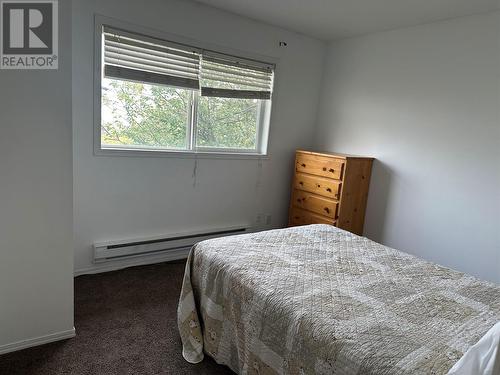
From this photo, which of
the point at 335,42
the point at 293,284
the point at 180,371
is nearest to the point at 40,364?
the point at 180,371

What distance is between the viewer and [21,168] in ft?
5.67

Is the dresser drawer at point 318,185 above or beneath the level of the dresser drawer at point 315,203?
above

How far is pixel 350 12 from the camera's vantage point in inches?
113

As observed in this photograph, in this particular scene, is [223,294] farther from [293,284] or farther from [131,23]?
[131,23]

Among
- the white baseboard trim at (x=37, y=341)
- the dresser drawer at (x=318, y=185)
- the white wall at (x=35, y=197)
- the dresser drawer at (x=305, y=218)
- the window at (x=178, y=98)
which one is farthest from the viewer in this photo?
the dresser drawer at (x=305, y=218)

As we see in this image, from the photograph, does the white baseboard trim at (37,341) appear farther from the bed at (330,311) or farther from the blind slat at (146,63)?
the blind slat at (146,63)

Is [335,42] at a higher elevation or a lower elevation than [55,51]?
higher

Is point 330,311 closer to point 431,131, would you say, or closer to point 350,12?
point 431,131

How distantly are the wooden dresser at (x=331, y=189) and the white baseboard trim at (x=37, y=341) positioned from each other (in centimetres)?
236

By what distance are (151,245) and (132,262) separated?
0.22 meters

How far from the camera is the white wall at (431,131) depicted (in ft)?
8.71

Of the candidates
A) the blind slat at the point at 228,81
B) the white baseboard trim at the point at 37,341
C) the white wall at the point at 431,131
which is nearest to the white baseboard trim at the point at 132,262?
the white baseboard trim at the point at 37,341

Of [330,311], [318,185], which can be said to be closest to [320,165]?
[318,185]

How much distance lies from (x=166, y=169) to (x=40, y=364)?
173 cm
